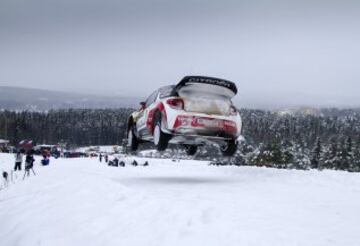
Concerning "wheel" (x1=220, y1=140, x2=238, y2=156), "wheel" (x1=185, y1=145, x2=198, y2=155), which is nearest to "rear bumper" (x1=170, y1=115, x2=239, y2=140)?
"wheel" (x1=220, y1=140, x2=238, y2=156)

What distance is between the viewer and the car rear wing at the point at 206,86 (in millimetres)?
10695

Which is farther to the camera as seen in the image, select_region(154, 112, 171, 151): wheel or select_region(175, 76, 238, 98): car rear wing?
select_region(154, 112, 171, 151): wheel

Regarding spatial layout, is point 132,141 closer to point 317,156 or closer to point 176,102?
point 176,102

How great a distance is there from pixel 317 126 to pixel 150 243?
18333 centimetres

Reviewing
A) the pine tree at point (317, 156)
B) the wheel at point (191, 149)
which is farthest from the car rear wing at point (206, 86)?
the pine tree at point (317, 156)

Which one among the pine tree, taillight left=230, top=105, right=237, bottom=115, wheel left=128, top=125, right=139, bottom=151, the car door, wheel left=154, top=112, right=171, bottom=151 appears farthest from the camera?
Result: the pine tree

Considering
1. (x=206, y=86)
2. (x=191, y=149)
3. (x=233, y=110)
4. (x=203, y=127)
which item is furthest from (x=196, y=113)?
(x=191, y=149)

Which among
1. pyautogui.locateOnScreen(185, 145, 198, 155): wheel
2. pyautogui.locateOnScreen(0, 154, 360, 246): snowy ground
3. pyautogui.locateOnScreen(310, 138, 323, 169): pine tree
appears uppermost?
pyautogui.locateOnScreen(185, 145, 198, 155): wheel

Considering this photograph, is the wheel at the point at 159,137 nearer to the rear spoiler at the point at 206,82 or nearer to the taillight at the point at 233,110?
the rear spoiler at the point at 206,82

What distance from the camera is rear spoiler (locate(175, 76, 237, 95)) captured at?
10648mm

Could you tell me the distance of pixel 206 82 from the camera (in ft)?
35.6

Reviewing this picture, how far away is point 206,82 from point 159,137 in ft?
6.69

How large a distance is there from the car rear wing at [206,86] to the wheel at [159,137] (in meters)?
1.07

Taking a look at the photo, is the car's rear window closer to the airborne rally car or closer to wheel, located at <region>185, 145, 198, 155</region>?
the airborne rally car
